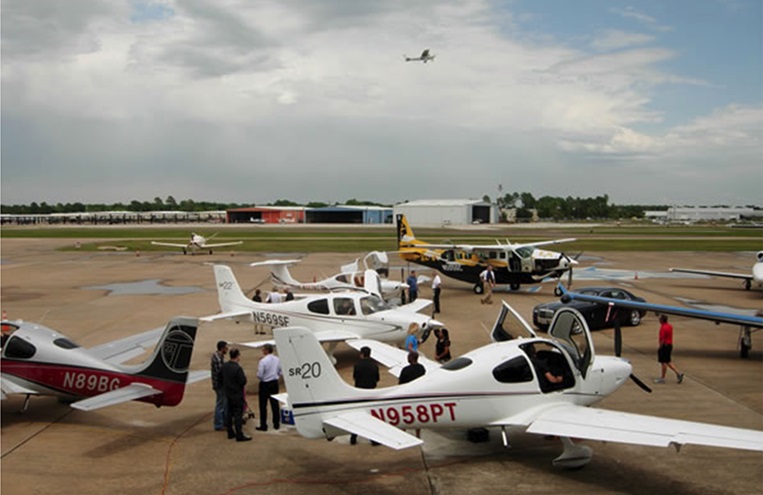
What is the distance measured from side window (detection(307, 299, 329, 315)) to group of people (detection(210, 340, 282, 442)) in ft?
13.5

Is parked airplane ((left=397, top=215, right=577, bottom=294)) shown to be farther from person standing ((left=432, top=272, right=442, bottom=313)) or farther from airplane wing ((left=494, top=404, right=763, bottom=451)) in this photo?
airplane wing ((left=494, top=404, right=763, bottom=451))

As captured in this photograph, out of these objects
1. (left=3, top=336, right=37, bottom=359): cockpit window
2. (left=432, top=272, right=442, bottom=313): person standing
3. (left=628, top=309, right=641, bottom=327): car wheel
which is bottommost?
(left=628, top=309, right=641, bottom=327): car wheel

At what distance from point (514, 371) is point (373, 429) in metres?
2.53

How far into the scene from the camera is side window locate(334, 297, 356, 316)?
48.1 feet

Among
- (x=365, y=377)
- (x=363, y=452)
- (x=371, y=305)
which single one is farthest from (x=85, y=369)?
(x=371, y=305)

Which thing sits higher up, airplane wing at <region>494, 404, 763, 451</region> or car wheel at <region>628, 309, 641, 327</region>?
airplane wing at <region>494, 404, 763, 451</region>

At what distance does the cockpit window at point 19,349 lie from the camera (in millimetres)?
10656

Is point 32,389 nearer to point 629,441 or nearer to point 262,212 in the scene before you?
point 629,441

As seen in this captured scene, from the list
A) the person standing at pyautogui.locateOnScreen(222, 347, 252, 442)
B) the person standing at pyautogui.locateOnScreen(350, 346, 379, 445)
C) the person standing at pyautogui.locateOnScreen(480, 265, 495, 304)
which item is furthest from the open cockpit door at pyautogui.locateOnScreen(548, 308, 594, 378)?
the person standing at pyautogui.locateOnScreen(480, 265, 495, 304)

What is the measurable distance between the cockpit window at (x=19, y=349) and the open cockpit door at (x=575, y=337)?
A: 29.9ft

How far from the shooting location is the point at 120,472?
8.70 metres

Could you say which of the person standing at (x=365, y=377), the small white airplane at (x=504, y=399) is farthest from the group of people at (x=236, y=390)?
the small white airplane at (x=504, y=399)

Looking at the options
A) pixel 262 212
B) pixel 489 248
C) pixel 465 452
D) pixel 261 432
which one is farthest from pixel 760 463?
pixel 262 212

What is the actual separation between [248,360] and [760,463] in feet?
36.3
